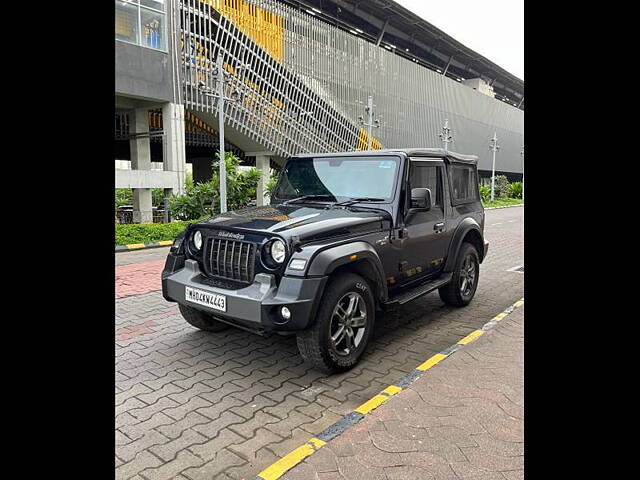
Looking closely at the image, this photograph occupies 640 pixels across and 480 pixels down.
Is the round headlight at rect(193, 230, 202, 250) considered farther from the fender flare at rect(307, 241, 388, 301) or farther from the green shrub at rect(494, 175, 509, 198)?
the green shrub at rect(494, 175, 509, 198)

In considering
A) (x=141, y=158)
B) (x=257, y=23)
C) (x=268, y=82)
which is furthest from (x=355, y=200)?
(x=257, y=23)

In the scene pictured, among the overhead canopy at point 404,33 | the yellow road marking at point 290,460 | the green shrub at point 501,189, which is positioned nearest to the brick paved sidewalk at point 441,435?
the yellow road marking at point 290,460

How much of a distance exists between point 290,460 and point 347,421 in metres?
0.56

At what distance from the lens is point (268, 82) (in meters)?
24.5

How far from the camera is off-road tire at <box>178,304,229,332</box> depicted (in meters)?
4.91

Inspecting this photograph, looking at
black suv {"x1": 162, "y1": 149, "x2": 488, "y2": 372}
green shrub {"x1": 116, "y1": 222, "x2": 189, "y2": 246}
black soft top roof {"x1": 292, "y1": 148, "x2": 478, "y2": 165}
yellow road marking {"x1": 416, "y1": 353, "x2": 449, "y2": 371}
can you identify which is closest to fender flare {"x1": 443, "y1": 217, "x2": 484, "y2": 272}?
black suv {"x1": 162, "y1": 149, "x2": 488, "y2": 372}

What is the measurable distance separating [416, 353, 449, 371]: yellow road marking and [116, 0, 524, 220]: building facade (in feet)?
18.5

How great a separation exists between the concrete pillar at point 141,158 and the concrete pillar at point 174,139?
126 centimetres

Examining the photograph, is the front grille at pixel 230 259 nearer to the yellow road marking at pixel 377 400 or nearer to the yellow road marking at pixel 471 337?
the yellow road marking at pixel 377 400

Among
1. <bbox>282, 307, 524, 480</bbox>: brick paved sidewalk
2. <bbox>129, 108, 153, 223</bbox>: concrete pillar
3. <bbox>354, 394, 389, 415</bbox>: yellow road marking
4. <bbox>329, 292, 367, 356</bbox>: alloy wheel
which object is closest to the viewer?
<bbox>282, 307, 524, 480</bbox>: brick paved sidewalk

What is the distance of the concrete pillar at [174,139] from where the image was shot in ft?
64.2

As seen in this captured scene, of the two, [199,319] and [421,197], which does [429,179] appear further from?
[199,319]
